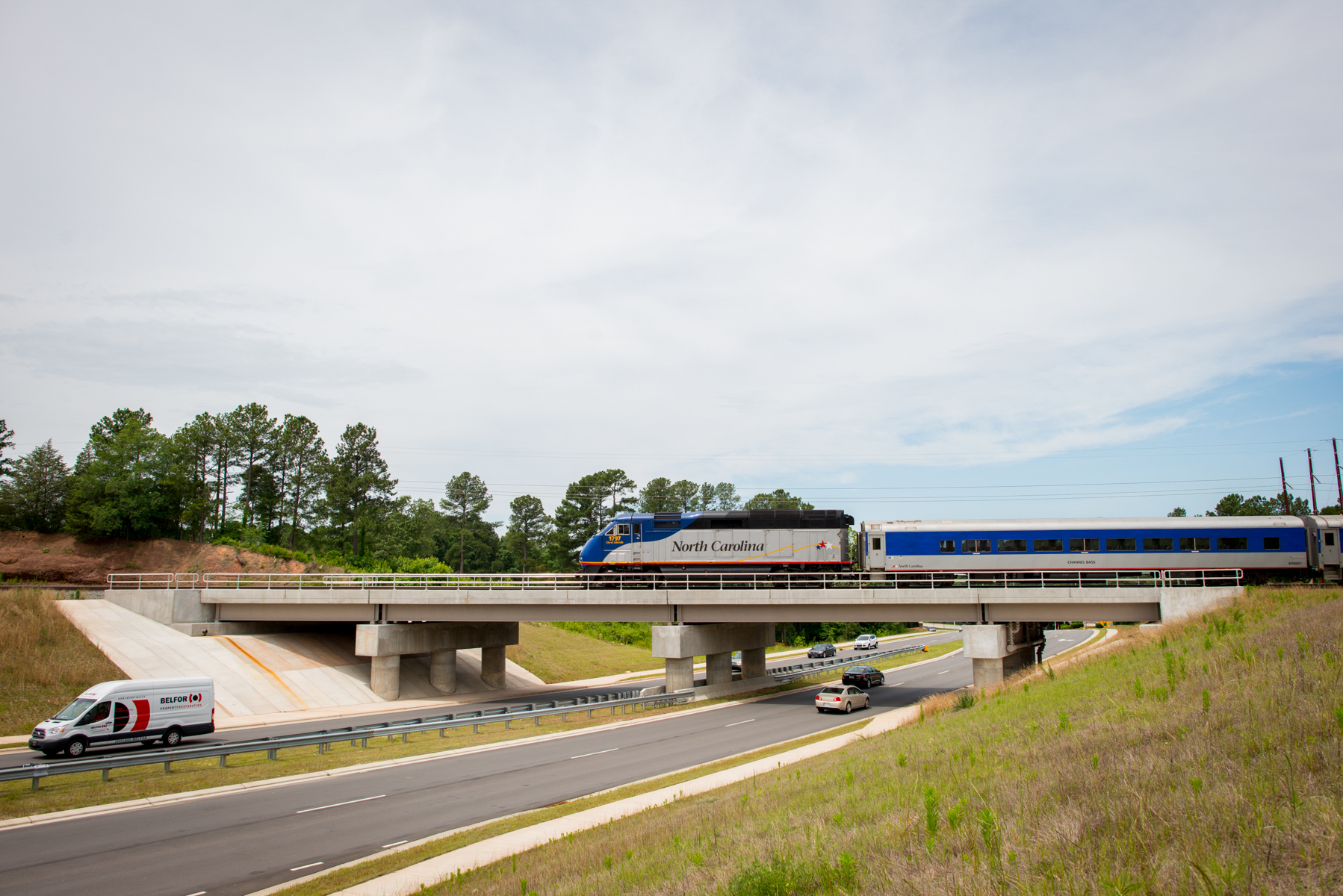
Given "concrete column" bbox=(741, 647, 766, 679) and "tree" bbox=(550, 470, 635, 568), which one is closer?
"concrete column" bbox=(741, 647, 766, 679)

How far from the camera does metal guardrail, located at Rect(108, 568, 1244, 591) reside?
39344 millimetres

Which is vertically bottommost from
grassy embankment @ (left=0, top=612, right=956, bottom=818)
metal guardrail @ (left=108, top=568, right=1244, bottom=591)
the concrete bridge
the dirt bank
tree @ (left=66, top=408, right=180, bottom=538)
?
grassy embankment @ (left=0, top=612, right=956, bottom=818)

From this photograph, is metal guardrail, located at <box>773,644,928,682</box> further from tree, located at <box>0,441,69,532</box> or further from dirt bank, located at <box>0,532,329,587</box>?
tree, located at <box>0,441,69,532</box>

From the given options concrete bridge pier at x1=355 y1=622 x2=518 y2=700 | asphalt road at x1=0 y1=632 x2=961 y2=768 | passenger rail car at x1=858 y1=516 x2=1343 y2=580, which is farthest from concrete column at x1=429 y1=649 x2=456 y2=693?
passenger rail car at x1=858 y1=516 x2=1343 y2=580

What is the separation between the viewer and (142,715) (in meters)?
27.5

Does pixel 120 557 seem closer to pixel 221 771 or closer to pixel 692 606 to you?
pixel 692 606

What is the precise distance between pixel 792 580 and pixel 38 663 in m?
36.9

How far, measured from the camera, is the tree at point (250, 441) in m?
91.6

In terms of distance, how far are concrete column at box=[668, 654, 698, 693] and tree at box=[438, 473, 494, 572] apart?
89.5 metres

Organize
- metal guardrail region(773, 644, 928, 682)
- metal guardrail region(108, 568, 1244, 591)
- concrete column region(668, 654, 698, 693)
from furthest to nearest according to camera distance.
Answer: metal guardrail region(773, 644, 928, 682) → concrete column region(668, 654, 698, 693) → metal guardrail region(108, 568, 1244, 591)

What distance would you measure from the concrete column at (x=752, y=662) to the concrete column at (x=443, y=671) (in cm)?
1828

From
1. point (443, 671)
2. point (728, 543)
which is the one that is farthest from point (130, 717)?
point (728, 543)

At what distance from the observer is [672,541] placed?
4575 cm

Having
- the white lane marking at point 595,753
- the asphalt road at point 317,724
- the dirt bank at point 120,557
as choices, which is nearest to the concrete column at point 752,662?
the asphalt road at point 317,724
